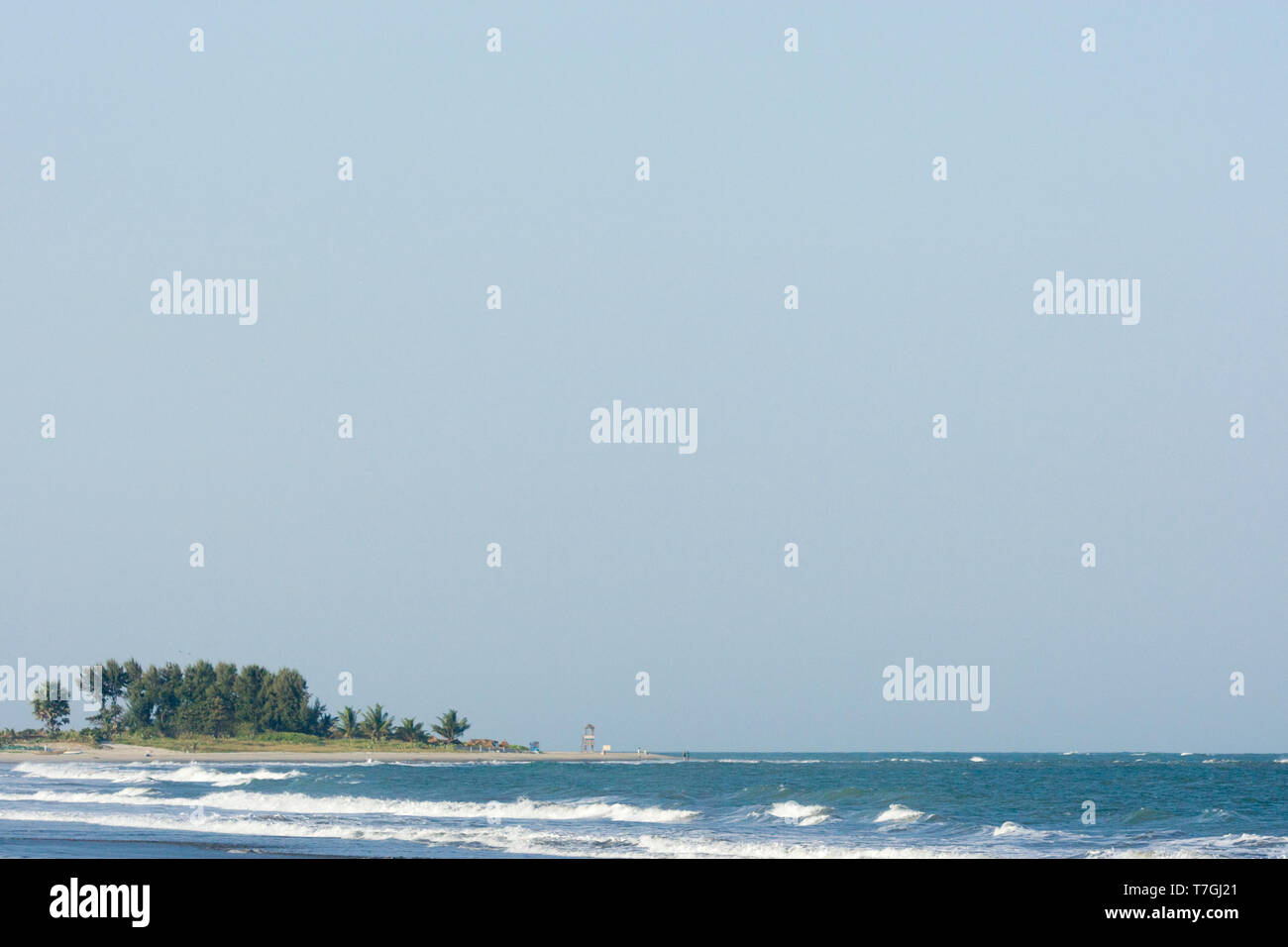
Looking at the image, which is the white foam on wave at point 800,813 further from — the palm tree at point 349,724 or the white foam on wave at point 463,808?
the palm tree at point 349,724

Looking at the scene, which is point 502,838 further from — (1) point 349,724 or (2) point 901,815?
(1) point 349,724

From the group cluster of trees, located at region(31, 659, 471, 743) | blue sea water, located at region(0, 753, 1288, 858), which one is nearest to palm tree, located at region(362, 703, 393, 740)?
cluster of trees, located at region(31, 659, 471, 743)

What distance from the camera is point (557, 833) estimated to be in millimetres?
38125

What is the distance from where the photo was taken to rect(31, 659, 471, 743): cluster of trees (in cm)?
13250

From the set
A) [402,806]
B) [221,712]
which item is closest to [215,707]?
[221,712]

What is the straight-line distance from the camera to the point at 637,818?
146 feet

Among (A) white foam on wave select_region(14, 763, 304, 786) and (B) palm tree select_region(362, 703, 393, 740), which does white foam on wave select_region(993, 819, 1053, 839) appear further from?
(B) palm tree select_region(362, 703, 393, 740)

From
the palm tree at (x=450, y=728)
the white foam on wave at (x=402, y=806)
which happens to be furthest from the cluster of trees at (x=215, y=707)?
the white foam on wave at (x=402, y=806)

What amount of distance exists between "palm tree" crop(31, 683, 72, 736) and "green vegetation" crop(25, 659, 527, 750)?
0.10 meters

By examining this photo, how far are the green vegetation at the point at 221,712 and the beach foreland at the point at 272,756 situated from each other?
493 cm

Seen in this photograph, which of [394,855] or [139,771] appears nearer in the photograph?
[394,855]
